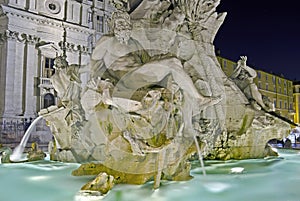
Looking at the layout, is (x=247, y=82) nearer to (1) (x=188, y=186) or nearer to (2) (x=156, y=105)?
(2) (x=156, y=105)

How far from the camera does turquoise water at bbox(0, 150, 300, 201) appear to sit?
3.11m

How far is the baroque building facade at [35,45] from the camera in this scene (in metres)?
18.8

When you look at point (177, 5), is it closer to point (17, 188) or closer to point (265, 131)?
point (265, 131)

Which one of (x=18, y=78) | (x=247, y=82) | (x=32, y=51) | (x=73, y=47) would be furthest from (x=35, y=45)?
(x=247, y=82)

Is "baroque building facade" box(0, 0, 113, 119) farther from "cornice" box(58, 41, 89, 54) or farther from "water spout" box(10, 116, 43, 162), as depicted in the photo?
"water spout" box(10, 116, 43, 162)

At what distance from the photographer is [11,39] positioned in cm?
1905

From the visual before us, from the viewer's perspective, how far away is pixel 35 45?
802 inches

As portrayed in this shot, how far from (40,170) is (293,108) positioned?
1387 inches

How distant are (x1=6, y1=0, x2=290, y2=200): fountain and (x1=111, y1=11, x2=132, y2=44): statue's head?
13 mm

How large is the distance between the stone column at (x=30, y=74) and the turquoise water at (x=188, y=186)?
50.0ft

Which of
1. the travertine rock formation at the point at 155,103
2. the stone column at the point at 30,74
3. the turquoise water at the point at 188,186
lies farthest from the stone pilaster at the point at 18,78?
the turquoise water at the point at 188,186

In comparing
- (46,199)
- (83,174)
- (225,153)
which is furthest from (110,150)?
(225,153)

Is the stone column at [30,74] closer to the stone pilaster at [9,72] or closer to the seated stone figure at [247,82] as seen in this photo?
the stone pilaster at [9,72]

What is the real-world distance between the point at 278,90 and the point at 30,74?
80.9 ft
